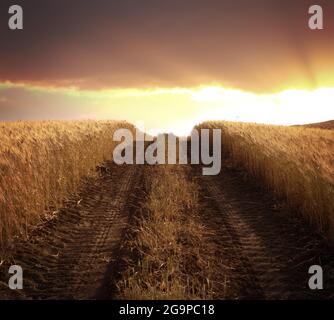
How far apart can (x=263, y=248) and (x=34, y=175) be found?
538 centimetres

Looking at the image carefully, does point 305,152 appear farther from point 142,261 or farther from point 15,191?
point 15,191

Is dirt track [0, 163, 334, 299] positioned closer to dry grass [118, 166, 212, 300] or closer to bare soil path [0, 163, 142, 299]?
bare soil path [0, 163, 142, 299]

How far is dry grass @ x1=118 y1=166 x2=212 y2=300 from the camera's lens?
638cm

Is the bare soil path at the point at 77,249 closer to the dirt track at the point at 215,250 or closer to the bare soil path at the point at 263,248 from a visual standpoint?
the dirt track at the point at 215,250

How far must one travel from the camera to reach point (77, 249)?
27.8 feet

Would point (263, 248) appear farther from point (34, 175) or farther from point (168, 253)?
point (34, 175)

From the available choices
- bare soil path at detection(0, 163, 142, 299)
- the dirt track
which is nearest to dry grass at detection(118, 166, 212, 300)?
the dirt track

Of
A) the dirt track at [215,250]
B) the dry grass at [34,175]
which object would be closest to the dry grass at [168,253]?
the dirt track at [215,250]

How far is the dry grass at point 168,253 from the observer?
6.38m

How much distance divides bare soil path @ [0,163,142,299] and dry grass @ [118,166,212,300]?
464mm

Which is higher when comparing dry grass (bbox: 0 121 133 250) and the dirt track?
dry grass (bbox: 0 121 133 250)

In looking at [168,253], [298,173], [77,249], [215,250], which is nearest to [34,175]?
[77,249]
